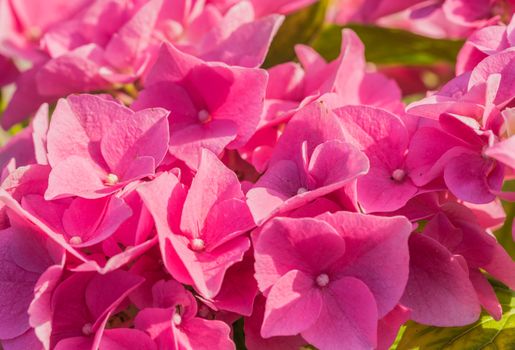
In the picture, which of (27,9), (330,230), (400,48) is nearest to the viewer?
(330,230)

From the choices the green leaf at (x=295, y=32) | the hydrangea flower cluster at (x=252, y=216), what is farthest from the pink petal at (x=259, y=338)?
the green leaf at (x=295, y=32)

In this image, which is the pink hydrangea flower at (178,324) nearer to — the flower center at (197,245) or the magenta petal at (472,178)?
the flower center at (197,245)

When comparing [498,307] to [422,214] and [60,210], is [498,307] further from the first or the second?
[60,210]

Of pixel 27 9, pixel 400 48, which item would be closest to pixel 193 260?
pixel 27 9

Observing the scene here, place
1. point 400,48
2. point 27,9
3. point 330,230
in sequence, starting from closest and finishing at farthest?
point 330,230 → point 27,9 → point 400,48

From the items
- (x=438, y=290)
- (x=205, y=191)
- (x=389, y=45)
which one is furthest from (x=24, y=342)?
(x=389, y=45)

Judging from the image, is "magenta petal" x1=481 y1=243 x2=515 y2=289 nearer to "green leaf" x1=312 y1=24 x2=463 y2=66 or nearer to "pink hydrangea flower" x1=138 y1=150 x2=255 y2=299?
"pink hydrangea flower" x1=138 y1=150 x2=255 y2=299

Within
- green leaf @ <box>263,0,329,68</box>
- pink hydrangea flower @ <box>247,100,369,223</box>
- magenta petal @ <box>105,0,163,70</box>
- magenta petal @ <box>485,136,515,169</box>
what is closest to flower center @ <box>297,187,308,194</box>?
pink hydrangea flower @ <box>247,100,369,223</box>
